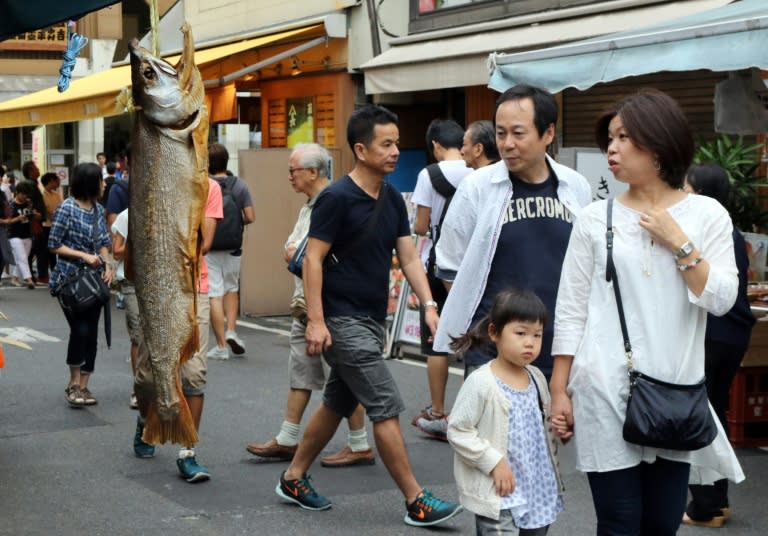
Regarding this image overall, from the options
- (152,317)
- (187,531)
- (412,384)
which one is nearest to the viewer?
(152,317)

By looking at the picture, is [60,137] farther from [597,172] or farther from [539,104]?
[539,104]

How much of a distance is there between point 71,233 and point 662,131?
19.6ft

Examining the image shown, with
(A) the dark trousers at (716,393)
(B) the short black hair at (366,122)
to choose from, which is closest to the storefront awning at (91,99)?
(B) the short black hair at (366,122)

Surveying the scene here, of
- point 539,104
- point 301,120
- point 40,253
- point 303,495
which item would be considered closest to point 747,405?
point 303,495

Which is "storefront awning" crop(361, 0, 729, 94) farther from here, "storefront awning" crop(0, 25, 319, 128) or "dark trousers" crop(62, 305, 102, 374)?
"dark trousers" crop(62, 305, 102, 374)

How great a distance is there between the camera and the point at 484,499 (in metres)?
4.43

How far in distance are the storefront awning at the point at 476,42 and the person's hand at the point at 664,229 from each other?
24.6 ft

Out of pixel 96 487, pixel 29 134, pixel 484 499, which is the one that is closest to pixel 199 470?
pixel 96 487

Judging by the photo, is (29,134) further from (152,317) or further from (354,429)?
(152,317)

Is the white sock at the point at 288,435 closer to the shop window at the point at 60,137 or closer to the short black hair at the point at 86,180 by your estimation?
the short black hair at the point at 86,180

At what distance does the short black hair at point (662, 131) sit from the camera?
3986 millimetres

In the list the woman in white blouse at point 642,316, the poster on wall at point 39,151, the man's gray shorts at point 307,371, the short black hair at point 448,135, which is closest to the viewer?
the woman in white blouse at point 642,316

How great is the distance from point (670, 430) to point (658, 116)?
1.01m

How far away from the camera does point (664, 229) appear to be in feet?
12.7
